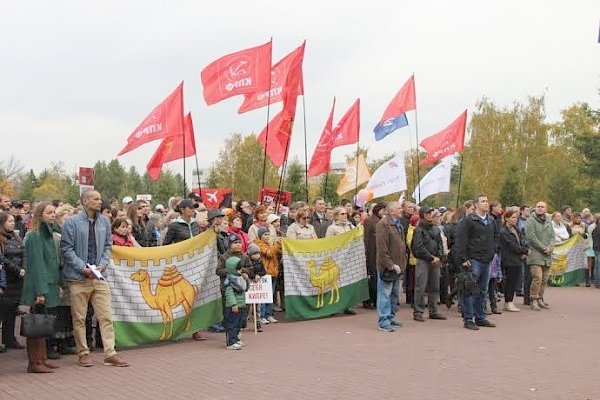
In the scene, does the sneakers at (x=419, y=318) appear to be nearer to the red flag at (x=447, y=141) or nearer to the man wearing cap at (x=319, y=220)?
the man wearing cap at (x=319, y=220)

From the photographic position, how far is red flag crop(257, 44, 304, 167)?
56.2 feet

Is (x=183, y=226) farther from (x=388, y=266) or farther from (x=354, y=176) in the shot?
(x=354, y=176)

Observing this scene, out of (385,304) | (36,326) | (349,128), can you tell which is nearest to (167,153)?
(349,128)

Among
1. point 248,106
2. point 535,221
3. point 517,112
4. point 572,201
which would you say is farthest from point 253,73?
point 517,112

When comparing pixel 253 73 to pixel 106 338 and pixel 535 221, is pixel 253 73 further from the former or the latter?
pixel 106 338

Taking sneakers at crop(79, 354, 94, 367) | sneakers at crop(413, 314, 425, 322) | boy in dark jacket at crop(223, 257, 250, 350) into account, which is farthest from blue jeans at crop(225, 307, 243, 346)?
sneakers at crop(413, 314, 425, 322)

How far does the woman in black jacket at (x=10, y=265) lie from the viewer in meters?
8.53

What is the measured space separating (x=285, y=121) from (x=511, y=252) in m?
6.42

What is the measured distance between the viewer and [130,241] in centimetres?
974

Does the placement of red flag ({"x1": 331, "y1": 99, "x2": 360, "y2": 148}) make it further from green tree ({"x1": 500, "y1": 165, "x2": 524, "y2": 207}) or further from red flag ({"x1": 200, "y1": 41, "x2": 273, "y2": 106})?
green tree ({"x1": 500, "y1": 165, "x2": 524, "y2": 207})

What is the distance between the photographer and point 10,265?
8.60 meters

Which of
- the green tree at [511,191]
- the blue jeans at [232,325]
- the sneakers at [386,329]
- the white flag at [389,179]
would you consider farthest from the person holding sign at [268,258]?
the green tree at [511,191]

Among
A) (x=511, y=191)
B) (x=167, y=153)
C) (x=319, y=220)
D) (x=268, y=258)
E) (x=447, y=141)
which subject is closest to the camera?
(x=268, y=258)

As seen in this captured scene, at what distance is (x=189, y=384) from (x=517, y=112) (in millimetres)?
57113
